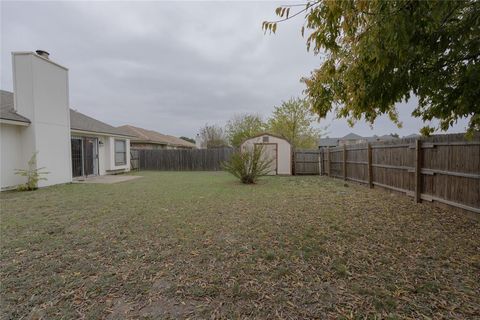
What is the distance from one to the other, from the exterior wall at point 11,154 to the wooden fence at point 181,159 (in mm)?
9900

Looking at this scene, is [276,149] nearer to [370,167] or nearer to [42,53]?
[370,167]

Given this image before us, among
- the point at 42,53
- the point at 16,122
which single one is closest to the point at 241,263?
the point at 16,122

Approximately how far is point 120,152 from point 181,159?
4.33 metres

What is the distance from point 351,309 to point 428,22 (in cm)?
285

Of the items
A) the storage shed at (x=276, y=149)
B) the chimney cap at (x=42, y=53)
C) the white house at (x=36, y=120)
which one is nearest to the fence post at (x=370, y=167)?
the storage shed at (x=276, y=149)

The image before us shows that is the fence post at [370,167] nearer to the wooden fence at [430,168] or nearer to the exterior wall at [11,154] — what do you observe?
the wooden fence at [430,168]

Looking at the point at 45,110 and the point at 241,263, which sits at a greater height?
the point at 45,110

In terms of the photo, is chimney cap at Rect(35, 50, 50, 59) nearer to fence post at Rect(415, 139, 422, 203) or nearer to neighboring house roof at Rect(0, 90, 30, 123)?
neighboring house roof at Rect(0, 90, 30, 123)

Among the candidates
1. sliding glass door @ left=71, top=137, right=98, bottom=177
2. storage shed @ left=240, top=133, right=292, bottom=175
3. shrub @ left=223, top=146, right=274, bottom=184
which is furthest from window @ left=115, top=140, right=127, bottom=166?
shrub @ left=223, top=146, right=274, bottom=184

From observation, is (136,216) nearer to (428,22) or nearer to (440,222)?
(428,22)

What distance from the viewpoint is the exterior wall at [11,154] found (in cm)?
782

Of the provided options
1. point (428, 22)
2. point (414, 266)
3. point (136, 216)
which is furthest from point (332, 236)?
point (136, 216)

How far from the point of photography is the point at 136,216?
16.1ft

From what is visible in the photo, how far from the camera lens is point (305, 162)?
14977 millimetres
